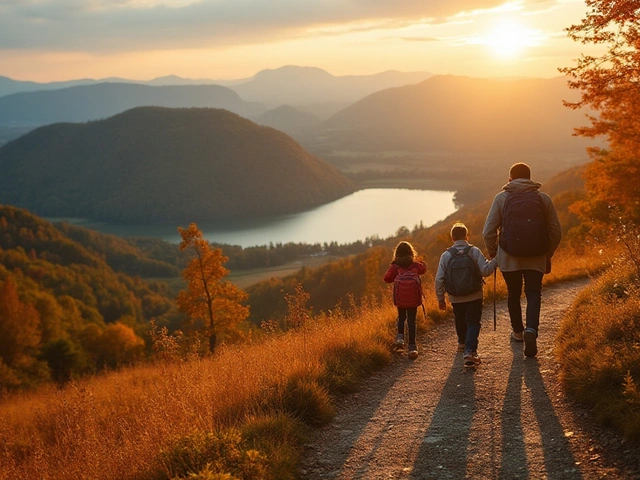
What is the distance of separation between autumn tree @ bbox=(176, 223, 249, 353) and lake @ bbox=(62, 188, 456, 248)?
329 feet

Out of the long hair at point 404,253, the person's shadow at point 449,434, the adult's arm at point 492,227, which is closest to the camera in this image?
the person's shadow at point 449,434

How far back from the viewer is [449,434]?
4.39 meters

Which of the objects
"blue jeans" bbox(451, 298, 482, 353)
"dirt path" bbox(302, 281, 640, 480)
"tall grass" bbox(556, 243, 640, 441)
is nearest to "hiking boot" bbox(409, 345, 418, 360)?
"dirt path" bbox(302, 281, 640, 480)

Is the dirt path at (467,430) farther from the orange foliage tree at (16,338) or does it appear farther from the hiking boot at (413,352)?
the orange foliage tree at (16,338)

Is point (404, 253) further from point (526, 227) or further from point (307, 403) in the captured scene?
point (307, 403)

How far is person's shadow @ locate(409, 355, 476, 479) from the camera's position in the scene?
3840 millimetres

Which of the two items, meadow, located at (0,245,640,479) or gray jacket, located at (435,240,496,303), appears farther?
gray jacket, located at (435,240,496,303)

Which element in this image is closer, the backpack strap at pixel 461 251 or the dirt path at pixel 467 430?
the dirt path at pixel 467 430

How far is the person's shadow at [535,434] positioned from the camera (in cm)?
366

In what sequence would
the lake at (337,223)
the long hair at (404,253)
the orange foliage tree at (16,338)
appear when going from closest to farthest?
the long hair at (404,253) → the orange foliage tree at (16,338) → the lake at (337,223)

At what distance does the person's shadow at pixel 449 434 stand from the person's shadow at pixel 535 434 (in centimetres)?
28

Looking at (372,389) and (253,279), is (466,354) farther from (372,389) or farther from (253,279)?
(253,279)

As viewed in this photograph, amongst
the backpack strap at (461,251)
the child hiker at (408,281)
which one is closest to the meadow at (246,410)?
the child hiker at (408,281)

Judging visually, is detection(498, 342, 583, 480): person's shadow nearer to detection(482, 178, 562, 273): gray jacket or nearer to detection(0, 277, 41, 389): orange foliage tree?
detection(482, 178, 562, 273): gray jacket
